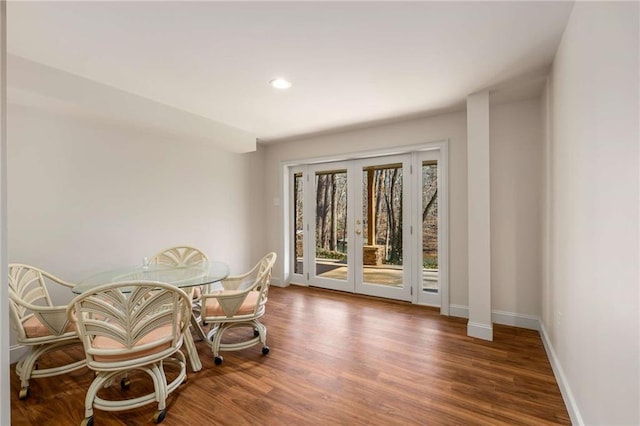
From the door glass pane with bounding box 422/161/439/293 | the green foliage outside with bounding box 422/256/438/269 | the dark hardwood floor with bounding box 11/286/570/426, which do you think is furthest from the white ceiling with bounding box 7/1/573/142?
the dark hardwood floor with bounding box 11/286/570/426

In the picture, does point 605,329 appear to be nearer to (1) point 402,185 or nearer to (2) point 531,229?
(2) point 531,229

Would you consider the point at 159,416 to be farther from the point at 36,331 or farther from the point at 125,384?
the point at 36,331

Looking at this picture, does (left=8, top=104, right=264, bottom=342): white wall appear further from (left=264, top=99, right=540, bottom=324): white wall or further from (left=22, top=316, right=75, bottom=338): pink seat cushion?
(left=264, top=99, right=540, bottom=324): white wall

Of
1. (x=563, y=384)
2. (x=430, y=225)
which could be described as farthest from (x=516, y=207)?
(x=563, y=384)

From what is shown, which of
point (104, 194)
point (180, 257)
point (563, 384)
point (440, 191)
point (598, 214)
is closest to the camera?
point (598, 214)

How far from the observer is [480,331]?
2.88 metres

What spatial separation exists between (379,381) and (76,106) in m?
3.39

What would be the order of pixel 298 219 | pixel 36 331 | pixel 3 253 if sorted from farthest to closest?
pixel 298 219 → pixel 36 331 → pixel 3 253

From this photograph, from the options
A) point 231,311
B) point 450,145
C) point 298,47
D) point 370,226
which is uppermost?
point 298,47

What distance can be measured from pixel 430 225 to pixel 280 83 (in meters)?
2.56

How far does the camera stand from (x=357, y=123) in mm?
3828

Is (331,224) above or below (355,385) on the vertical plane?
above

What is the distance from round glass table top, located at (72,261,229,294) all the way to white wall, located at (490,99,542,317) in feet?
9.77

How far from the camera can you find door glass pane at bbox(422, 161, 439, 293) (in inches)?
Result: 148
